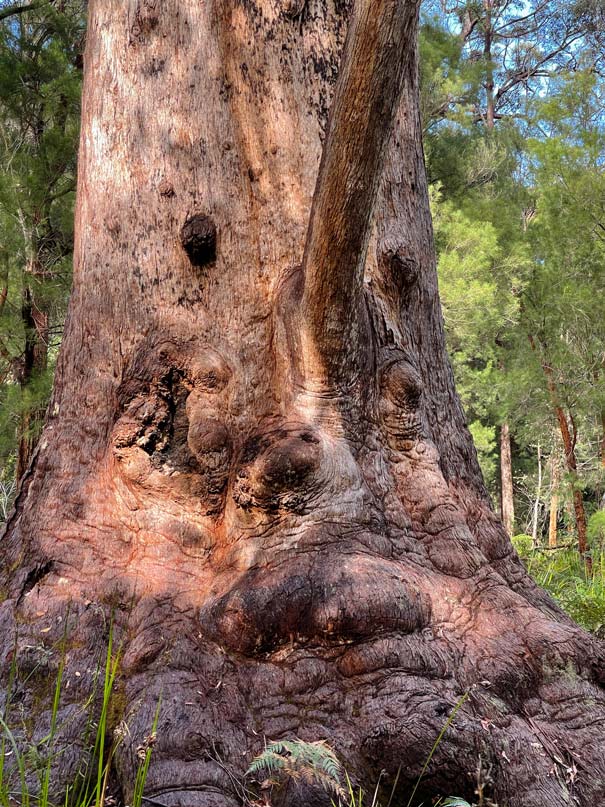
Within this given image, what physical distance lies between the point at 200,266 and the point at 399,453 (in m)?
1.00

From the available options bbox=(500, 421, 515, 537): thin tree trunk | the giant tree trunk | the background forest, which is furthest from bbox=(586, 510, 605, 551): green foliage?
bbox=(500, 421, 515, 537): thin tree trunk

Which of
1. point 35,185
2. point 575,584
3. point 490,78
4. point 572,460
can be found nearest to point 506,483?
point 572,460

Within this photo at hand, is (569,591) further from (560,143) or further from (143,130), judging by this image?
(560,143)

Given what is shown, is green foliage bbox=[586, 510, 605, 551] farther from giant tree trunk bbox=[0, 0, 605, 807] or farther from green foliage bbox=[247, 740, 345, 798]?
green foliage bbox=[247, 740, 345, 798]

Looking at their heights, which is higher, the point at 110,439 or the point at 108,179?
the point at 108,179

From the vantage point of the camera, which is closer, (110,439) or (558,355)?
(110,439)

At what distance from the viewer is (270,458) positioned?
197 centimetres

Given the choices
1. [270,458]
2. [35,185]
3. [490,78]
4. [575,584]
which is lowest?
[575,584]

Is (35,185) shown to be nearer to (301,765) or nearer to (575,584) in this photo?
(575,584)

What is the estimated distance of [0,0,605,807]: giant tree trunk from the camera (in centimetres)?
159

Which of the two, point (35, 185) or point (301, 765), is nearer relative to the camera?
point (301, 765)

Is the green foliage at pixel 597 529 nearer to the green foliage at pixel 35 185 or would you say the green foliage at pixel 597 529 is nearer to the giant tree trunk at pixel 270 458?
the giant tree trunk at pixel 270 458

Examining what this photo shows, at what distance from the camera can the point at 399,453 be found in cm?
226

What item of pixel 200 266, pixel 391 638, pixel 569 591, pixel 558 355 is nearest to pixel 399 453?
pixel 391 638
